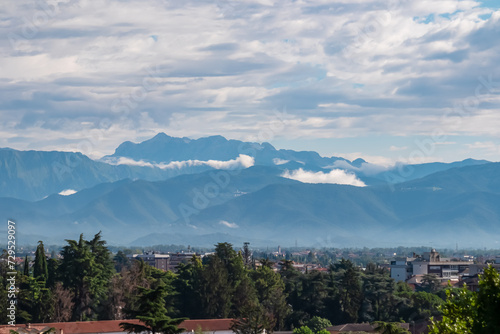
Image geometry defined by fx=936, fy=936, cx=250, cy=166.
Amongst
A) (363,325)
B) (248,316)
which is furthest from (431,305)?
(248,316)

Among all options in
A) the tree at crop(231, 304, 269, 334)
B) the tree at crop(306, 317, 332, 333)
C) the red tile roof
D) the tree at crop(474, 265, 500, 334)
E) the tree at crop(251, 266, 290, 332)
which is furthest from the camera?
the tree at crop(251, 266, 290, 332)

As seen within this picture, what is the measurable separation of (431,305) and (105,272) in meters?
39.4

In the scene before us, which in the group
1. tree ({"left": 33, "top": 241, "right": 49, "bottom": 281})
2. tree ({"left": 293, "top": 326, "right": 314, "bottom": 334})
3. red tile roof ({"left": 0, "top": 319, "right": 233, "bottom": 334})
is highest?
tree ({"left": 33, "top": 241, "right": 49, "bottom": 281})

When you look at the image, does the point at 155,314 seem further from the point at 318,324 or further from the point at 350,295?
the point at 350,295

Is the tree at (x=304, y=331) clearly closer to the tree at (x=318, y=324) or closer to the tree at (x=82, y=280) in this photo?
the tree at (x=318, y=324)

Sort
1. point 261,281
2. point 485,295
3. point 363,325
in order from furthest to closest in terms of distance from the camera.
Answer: point 261,281 → point 363,325 → point 485,295

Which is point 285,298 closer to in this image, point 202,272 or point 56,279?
point 202,272

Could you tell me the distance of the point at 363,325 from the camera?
321ft

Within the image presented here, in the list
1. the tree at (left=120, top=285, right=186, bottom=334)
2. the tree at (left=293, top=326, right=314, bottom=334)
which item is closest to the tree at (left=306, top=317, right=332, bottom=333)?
the tree at (left=293, top=326, right=314, bottom=334)

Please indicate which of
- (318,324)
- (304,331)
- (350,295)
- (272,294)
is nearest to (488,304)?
(304,331)

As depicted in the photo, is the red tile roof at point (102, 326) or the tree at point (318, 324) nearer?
the red tile roof at point (102, 326)

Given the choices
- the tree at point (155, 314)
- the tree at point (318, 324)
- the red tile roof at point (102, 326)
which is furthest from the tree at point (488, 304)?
the tree at point (318, 324)

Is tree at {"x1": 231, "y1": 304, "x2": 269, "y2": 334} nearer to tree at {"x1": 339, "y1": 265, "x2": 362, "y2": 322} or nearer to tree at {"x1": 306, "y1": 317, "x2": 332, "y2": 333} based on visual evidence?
tree at {"x1": 306, "y1": 317, "x2": 332, "y2": 333}

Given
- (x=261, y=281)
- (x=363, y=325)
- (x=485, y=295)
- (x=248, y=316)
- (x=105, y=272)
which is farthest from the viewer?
(x=261, y=281)
